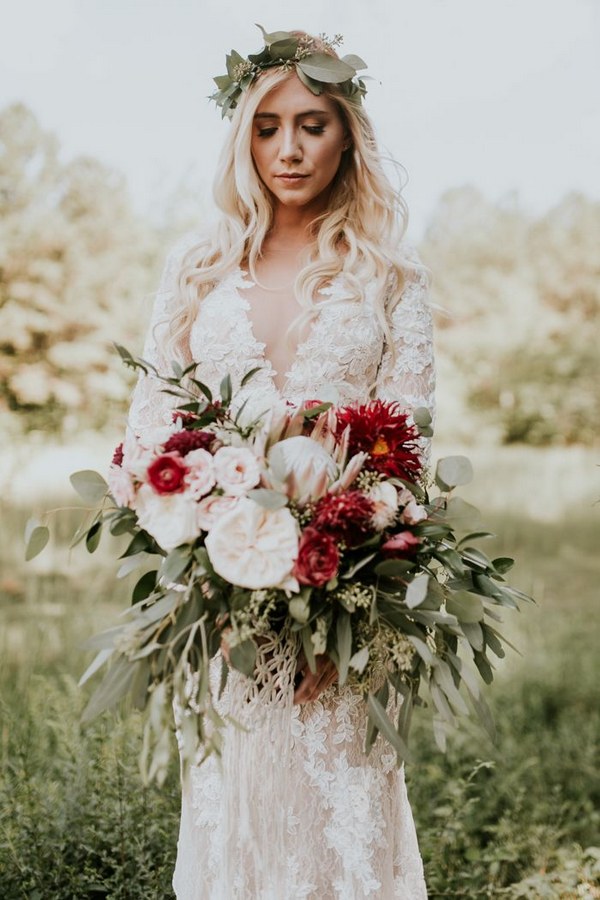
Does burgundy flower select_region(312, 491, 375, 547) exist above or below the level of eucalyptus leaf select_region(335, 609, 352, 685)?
above

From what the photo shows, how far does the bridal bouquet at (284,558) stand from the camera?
165 cm

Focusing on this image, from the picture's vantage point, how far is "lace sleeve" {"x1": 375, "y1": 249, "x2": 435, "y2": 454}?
2.41 m

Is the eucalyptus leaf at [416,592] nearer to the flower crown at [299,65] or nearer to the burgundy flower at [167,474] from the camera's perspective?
the burgundy flower at [167,474]

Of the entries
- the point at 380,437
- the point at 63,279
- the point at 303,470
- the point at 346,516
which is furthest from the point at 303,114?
the point at 63,279

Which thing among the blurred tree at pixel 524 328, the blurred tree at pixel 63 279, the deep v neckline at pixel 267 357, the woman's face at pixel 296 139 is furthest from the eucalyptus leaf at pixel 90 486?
the blurred tree at pixel 524 328

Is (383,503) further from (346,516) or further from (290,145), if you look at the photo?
(290,145)

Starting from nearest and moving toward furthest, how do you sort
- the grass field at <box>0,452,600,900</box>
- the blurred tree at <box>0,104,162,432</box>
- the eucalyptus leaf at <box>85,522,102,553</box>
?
the eucalyptus leaf at <box>85,522,102,553</box> → the grass field at <box>0,452,600,900</box> → the blurred tree at <box>0,104,162,432</box>

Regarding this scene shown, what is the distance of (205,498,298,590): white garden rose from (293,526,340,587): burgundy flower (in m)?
0.02

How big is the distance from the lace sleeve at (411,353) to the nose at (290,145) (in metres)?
0.41

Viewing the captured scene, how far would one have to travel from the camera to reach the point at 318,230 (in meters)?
2.63

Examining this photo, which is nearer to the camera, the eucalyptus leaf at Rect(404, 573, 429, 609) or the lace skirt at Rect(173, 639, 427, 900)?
the eucalyptus leaf at Rect(404, 573, 429, 609)

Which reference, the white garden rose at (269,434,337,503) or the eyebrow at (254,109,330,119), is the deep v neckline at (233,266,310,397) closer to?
the eyebrow at (254,109,330,119)

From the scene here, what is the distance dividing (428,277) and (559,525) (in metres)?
6.64

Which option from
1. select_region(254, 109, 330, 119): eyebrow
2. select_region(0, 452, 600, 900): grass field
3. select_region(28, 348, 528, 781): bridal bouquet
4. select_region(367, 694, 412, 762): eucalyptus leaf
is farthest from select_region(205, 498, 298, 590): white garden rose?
select_region(0, 452, 600, 900): grass field
